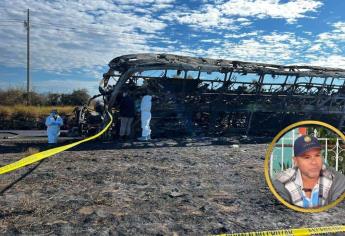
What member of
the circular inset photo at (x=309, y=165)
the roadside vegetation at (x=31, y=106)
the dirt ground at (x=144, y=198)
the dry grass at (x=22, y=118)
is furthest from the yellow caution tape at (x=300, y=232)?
the roadside vegetation at (x=31, y=106)

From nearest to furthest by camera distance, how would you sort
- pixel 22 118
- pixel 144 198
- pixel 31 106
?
1. pixel 144 198
2. pixel 22 118
3. pixel 31 106

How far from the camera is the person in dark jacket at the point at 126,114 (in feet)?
41.7

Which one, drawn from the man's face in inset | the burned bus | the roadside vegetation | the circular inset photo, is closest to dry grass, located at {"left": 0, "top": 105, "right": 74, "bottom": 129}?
the roadside vegetation

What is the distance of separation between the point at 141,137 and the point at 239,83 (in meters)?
4.12

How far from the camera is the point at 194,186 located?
6.58 meters

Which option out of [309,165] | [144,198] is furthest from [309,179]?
[144,198]

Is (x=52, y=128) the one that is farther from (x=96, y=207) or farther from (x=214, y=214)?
(x=214, y=214)

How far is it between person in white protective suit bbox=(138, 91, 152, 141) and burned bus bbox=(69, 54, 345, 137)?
1.16 feet

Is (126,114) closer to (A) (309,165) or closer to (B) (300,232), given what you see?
(B) (300,232)

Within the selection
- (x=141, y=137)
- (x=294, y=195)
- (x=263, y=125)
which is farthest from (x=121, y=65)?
(x=294, y=195)

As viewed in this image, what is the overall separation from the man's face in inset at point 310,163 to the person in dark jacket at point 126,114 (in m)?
9.65

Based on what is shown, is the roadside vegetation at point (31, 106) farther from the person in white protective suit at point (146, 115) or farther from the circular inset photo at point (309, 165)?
the circular inset photo at point (309, 165)

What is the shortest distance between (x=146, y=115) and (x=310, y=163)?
949 centimetres

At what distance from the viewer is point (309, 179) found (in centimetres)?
336
